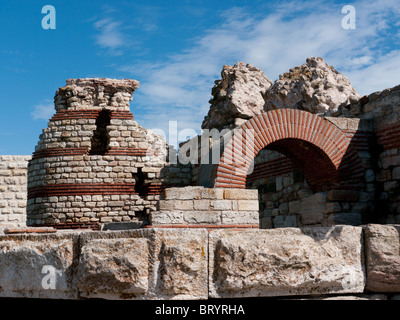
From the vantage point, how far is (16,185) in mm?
13039

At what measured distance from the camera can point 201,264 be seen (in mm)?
3549

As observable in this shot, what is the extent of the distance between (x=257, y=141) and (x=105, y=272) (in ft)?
12.2

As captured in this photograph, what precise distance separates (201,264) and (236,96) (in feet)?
29.0

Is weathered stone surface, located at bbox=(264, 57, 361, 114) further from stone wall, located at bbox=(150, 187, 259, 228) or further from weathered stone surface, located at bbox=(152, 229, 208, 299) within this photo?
weathered stone surface, located at bbox=(152, 229, 208, 299)

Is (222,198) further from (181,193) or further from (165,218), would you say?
(165,218)

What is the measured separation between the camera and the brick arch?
21.1ft

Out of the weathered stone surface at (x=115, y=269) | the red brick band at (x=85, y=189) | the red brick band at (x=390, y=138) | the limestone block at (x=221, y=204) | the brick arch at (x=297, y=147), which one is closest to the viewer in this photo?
the weathered stone surface at (x=115, y=269)

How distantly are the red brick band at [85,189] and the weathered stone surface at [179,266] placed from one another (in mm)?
8412

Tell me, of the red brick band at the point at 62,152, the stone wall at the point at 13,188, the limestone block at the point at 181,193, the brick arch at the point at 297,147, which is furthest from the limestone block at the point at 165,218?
the stone wall at the point at 13,188

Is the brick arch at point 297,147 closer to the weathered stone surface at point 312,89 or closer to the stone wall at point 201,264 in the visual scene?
the stone wall at point 201,264

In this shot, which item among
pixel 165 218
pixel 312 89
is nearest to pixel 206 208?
pixel 165 218

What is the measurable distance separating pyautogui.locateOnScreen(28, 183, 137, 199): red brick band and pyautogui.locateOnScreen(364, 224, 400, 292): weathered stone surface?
8661 millimetres

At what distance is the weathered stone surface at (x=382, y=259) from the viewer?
3.81 m
